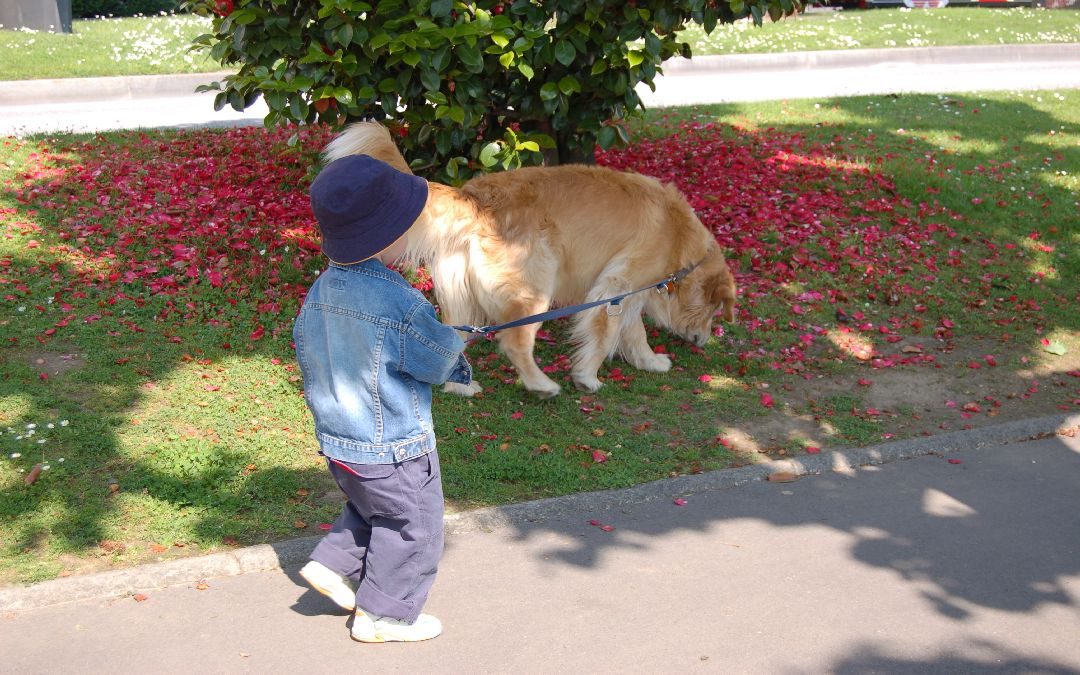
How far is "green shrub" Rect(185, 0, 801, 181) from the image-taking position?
652 cm

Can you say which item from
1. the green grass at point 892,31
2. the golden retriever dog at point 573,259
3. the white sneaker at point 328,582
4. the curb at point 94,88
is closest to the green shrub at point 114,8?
the curb at point 94,88

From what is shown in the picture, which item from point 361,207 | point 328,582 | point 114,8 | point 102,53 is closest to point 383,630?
point 328,582

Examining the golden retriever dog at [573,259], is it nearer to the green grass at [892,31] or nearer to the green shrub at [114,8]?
the green grass at [892,31]

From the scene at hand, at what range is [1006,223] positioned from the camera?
927cm

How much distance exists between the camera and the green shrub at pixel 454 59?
257 inches

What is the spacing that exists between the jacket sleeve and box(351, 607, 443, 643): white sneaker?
40.1 inches

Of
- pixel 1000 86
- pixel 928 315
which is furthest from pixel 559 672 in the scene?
pixel 1000 86

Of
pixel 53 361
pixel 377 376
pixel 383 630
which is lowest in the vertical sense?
pixel 383 630

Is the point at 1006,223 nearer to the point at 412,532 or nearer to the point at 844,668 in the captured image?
the point at 844,668

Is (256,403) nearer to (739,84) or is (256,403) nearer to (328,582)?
(328,582)

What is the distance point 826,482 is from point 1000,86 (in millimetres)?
12815

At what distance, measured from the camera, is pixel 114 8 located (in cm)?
2533

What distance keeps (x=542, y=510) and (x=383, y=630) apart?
1.34m

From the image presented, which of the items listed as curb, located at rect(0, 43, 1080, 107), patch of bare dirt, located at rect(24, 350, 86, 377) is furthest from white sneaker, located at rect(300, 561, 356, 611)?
curb, located at rect(0, 43, 1080, 107)
